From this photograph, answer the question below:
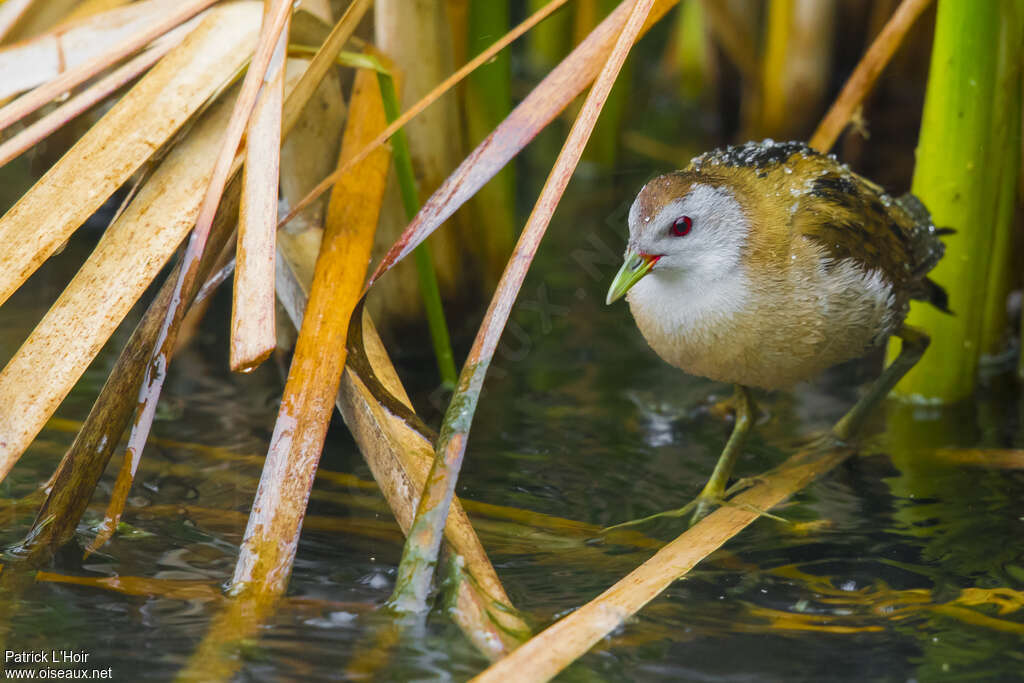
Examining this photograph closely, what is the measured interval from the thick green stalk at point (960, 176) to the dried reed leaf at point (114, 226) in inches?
65.3

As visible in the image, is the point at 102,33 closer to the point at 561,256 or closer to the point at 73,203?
the point at 73,203

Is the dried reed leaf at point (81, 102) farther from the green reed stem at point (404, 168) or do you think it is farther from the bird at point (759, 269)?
the bird at point (759, 269)

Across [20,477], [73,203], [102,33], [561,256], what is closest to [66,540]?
[20,477]

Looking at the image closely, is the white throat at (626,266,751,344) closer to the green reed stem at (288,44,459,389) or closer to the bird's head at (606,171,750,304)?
the bird's head at (606,171,750,304)

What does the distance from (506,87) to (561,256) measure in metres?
1.08

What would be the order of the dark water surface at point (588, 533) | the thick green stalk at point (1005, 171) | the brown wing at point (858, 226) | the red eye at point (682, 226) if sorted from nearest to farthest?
1. the dark water surface at point (588, 533)
2. the red eye at point (682, 226)
3. the brown wing at point (858, 226)
4. the thick green stalk at point (1005, 171)

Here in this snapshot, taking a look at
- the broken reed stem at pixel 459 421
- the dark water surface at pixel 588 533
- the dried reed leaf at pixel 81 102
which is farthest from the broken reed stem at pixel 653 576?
the dried reed leaf at pixel 81 102

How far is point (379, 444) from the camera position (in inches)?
83.7

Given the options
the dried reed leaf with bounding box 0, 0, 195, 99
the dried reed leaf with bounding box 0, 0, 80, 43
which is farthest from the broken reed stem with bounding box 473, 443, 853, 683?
the dried reed leaf with bounding box 0, 0, 80, 43

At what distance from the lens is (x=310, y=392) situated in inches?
82.7

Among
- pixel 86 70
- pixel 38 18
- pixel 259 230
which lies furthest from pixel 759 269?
pixel 38 18

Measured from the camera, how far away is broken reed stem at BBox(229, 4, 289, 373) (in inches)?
72.9

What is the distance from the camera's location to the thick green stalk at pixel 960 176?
2662 millimetres

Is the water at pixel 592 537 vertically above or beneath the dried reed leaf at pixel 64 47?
beneath
